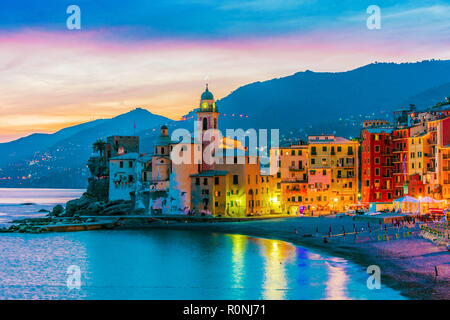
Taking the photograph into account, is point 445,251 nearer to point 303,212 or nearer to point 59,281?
point 59,281

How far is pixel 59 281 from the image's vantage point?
51.5m

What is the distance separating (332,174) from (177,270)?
5438 cm

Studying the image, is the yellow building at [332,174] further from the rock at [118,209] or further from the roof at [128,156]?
the roof at [128,156]

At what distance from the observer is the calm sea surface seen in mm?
45062

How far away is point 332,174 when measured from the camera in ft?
343

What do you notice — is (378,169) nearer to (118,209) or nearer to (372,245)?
(372,245)

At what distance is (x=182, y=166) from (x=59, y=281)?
4780 cm

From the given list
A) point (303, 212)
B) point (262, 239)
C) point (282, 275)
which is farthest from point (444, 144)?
point (282, 275)

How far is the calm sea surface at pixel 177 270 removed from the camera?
45.1 meters

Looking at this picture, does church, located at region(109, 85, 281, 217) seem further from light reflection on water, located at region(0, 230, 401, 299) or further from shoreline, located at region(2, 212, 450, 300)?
light reflection on water, located at region(0, 230, 401, 299)

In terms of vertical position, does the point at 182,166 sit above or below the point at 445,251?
above

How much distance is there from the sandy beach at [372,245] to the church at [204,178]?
568cm
